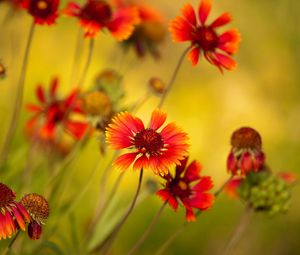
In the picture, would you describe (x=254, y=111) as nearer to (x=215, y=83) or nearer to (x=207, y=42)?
(x=215, y=83)

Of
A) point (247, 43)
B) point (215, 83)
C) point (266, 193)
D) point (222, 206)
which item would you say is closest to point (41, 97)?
point (266, 193)

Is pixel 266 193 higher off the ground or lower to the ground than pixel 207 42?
lower

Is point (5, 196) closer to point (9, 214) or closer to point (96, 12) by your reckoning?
point (9, 214)

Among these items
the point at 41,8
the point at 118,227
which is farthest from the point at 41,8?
the point at 118,227

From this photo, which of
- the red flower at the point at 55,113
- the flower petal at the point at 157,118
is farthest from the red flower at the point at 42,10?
the flower petal at the point at 157,118

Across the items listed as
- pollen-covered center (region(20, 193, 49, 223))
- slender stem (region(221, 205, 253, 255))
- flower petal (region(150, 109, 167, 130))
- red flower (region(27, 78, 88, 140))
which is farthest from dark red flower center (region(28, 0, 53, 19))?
slender stem (region(221, 205, 253, 255))

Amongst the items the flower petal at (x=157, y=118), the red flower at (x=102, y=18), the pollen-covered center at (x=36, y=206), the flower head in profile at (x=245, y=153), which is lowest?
the pollen-covered center at (x=36, y=206)

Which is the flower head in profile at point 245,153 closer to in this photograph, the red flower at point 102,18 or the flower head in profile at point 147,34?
the red flower at point 102,18
